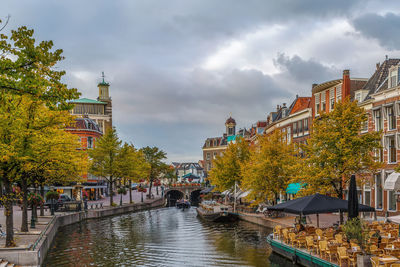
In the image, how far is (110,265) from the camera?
25.8m

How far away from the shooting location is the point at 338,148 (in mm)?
32250

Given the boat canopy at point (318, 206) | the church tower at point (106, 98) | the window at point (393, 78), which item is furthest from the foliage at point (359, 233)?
the church tower at point (106, 98)

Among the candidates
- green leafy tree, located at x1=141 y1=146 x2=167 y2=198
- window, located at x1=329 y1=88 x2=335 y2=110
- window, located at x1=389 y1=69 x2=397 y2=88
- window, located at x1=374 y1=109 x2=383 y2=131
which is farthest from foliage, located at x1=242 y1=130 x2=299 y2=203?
green leafy tree, located at x1=141 y1=146 x2=167 y2=198

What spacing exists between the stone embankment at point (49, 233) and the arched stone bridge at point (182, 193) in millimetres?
18439

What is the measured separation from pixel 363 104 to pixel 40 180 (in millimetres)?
30627

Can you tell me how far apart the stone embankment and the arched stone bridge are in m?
18.4

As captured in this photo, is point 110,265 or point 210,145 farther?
point 210,145

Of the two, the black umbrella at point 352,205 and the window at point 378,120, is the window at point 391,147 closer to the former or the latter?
the window at point 378,120

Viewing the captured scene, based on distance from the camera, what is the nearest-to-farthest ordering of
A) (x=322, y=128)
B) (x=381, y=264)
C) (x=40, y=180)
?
(x=381, y=264) → (x=322, y=128) → (x=40, y=180)

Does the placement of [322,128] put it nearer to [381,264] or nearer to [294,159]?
[294,159]

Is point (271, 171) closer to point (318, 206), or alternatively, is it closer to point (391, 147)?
point (391, 147)

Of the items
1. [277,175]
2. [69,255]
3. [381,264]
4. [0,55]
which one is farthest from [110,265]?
[277,175]

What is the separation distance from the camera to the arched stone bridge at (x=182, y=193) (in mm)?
108287

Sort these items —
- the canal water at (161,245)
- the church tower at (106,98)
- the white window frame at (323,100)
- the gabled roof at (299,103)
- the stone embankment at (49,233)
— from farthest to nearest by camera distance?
A: the church tower at (106,98)
the gabled roof at (299,103)
the white window frame at (323,100)
the canal water at (161,245)
the stone embankment at (49,233)
